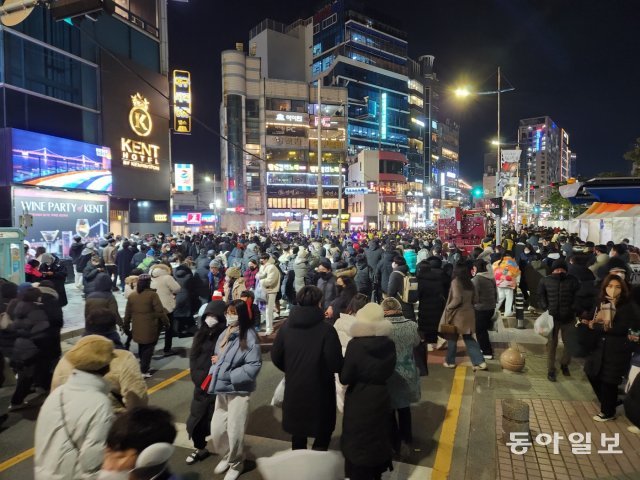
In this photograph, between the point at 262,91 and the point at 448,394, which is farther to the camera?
the point at 262,91

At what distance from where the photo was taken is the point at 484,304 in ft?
24.0

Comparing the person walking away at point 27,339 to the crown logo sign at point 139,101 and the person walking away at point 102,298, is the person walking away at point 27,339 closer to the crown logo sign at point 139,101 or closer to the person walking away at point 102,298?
the person walking away at point 102,298

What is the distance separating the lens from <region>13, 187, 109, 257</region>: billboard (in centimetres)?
2205

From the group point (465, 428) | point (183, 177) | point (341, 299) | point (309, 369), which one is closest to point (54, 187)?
point (183, 177)

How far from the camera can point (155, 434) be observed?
2004mm

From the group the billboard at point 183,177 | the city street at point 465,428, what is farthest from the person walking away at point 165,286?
the billboard at point 183,177

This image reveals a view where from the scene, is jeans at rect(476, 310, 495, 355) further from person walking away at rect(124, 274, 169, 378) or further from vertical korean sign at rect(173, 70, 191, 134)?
vertical korean sign at rect(173, 70, 191, 134)

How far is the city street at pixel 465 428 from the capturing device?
A: 4254mm

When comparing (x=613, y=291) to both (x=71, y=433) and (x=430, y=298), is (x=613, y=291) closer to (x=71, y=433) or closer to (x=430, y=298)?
(x=430, y=298)

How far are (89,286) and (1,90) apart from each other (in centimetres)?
2029

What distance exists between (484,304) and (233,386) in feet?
16.3

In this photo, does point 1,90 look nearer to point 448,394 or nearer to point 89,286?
point 89,286

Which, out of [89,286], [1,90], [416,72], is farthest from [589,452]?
[416,72]

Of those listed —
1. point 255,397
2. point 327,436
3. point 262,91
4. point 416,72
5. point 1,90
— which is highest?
point 416,72
